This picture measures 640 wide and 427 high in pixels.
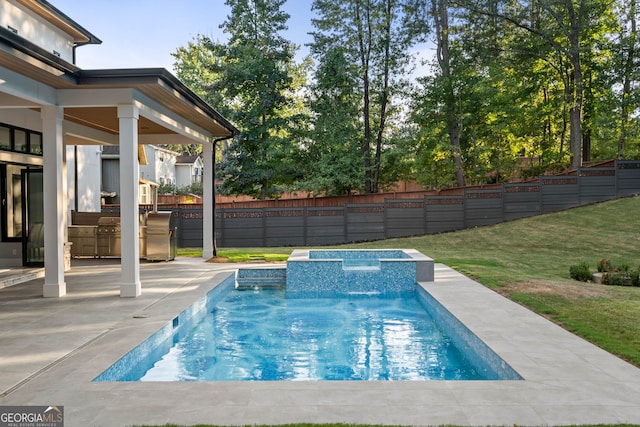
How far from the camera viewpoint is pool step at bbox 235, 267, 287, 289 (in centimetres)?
1205

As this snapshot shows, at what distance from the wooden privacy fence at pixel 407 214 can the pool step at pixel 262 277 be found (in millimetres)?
8770

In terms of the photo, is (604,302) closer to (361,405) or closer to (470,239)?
(361,405)

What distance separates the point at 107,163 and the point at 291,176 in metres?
9.20

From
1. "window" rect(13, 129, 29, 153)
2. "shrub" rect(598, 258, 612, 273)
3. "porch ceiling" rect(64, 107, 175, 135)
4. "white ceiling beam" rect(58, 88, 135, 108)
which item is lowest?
"shrub" rect(598, 258, 612, 273)

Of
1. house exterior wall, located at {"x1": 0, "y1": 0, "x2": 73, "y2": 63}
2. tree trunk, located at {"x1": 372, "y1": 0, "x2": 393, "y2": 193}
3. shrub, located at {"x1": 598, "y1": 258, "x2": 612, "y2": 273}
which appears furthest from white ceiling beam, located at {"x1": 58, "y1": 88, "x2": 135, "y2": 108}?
tree trunk, located at {"x1": 372, "y1": 0, "x2": 393, "y2": 193}

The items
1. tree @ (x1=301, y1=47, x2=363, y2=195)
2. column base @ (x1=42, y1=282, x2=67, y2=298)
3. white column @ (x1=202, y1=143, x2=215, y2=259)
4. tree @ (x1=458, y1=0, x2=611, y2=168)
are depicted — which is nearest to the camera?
column base @ (x1=42, y1=282, x2=67, y2=298)

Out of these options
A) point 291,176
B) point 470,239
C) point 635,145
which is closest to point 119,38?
point 291,176

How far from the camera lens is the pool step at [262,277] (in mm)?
12047

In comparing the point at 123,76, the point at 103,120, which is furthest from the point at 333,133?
the point at 123,76

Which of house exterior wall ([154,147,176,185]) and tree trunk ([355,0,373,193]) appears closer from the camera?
tree trunk ([355,0,373,193])

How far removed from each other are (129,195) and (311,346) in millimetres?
3696

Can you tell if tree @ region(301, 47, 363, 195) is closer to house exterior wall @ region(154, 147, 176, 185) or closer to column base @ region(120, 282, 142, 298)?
house exterior wall @ region(154, 147, 176, 185)

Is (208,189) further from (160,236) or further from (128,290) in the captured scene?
(128,290)

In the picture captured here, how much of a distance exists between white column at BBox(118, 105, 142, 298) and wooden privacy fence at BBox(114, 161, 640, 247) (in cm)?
1226
